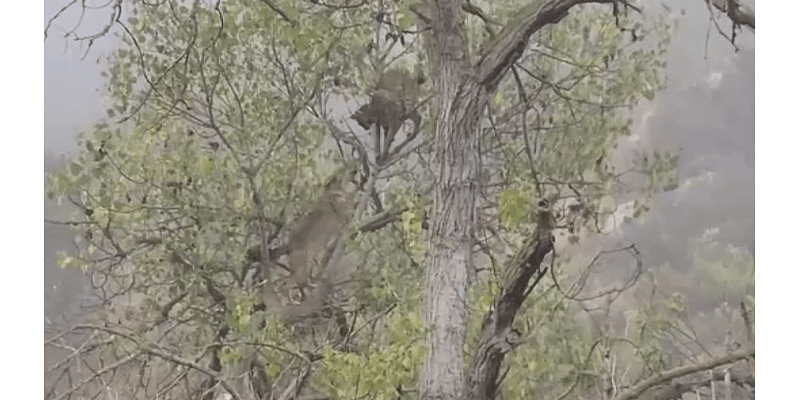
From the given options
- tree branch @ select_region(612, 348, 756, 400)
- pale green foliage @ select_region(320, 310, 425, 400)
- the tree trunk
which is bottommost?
tree branch @ select_region(612, 348, 756, 400)

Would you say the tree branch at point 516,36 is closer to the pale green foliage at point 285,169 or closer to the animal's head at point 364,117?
the pale green foliage at point 285,169

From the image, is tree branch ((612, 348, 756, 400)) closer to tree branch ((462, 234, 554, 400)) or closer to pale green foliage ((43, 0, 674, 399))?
pale green foliage ((43, 0, 674, 399))

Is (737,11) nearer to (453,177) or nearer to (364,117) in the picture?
(453,177)

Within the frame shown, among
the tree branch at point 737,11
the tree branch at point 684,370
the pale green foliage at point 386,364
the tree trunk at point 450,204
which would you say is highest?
the tree branch at point 737,11

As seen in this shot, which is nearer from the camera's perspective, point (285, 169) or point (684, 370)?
point (684, 370)

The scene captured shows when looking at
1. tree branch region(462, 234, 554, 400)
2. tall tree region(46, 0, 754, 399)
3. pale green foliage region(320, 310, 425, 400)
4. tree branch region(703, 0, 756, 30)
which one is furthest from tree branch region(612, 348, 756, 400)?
tree branch region(703, 0, 756, 30)

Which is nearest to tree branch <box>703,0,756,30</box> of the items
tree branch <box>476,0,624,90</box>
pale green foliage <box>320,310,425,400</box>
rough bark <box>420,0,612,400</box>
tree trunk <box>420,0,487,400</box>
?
tree branch <box>476,0,624,90</box>

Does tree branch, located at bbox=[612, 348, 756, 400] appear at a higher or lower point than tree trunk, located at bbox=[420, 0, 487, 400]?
lower

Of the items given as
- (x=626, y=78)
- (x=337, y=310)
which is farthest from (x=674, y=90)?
(x=337, y=310)

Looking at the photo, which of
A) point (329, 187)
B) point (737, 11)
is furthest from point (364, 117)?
point (737, 11)

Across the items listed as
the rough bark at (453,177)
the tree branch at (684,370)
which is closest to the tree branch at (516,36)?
the rough bark at (453,177)

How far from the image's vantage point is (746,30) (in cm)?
177
